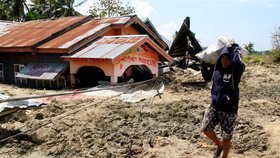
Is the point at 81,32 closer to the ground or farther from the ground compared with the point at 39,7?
closer to the ground

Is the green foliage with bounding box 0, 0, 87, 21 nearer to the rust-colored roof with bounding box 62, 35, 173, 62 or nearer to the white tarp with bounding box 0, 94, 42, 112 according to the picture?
A: the rust-colored roof with bounding box 62, 35, 173, 62

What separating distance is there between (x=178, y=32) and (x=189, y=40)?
66 centimetres

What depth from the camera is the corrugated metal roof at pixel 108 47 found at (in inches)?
509

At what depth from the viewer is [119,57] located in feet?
42.2

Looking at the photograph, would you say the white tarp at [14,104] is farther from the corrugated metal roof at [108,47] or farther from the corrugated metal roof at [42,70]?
the corrugated metal roof at [42,70]

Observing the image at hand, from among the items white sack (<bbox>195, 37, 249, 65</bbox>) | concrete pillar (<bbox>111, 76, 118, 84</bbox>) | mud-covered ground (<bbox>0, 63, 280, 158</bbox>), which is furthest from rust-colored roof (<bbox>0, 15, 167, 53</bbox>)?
white sack (<bbox>195, 37, 249, 65</bbox>)

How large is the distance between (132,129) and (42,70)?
8.37m

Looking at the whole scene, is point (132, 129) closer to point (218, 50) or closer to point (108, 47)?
point (218, 50)

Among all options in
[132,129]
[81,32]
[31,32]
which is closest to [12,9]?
[31,32]

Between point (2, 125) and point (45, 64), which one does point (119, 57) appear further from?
point (2, 125)

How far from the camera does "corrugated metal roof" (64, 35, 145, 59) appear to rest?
12.9m

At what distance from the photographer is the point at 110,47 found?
1366 centimetres

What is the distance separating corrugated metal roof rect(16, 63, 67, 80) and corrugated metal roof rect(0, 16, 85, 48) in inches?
40.9

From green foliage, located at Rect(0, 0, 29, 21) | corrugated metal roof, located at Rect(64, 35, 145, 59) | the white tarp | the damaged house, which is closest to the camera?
the white tarp
